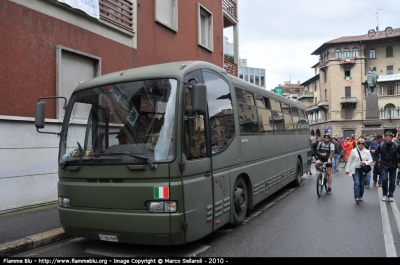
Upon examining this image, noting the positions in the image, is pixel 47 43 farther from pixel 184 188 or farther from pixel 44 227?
A: pixel 184 188

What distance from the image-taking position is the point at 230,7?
20.9m

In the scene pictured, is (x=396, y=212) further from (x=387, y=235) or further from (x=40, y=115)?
(x=40, y=115)

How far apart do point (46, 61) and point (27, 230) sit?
458 centimetres

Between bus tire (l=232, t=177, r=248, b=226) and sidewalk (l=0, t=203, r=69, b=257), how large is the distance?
120 inches

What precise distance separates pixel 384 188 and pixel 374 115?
62.9 ft

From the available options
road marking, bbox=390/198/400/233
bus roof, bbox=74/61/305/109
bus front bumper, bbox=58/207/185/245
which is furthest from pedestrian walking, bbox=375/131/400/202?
bus front bumper, bbox=58/207/185/245

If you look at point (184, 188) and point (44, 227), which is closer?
point (184, 188)

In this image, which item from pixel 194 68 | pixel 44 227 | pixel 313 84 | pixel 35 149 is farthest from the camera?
pixel 313 84

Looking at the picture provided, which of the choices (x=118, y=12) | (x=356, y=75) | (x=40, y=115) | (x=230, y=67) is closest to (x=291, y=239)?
(x=40, y=115)

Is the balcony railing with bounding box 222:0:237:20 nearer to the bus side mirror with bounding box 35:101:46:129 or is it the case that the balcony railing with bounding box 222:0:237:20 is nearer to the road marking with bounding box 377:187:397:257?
the road marking with bounding box 377:187:397:257

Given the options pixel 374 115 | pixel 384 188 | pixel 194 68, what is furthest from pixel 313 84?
pixel 194 68

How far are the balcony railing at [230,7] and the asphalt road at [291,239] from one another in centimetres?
1506

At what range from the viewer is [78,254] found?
5.04 metres

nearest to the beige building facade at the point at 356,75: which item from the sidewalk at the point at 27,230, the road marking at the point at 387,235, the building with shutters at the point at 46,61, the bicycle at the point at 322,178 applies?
the bicycle at the point at 322,178
